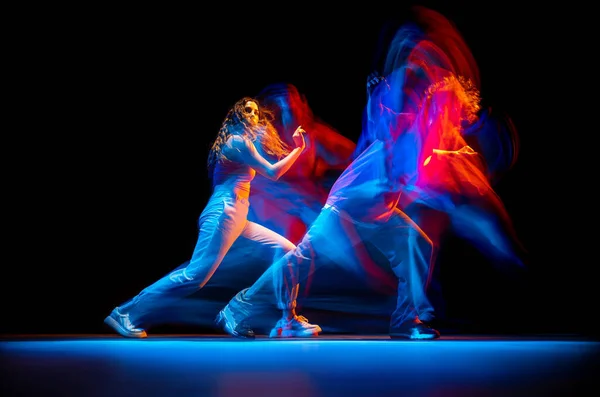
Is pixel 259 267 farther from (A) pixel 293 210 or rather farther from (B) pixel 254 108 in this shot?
(B) pixel 254 108

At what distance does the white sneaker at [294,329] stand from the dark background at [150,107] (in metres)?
1.14

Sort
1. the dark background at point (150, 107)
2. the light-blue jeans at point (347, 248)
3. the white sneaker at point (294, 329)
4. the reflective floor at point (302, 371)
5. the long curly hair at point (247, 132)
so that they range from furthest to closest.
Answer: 1. the dark background at point (150, 107)
2. the long curly hair at point (247, 132)
3. the white sneaker at point (294, 329)
4. the light-blue jeans at point (347, 248)
5. the reflective floor at point (302, 371)

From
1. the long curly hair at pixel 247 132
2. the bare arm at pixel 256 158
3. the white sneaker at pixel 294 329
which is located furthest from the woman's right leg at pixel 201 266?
the white sneaker at pixel 294 329

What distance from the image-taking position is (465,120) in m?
4.09

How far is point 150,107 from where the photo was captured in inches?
187

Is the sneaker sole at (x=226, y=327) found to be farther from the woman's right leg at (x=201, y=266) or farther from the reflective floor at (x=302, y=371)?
the reflective floor at (x=302, y=371)

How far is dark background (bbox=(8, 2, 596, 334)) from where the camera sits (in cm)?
441

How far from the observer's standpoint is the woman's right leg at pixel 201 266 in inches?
147

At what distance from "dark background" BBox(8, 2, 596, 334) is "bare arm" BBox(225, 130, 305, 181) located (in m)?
0.80

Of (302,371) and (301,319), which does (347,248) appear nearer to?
(301,319)

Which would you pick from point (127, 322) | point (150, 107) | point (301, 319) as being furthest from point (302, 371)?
point (150, 107)

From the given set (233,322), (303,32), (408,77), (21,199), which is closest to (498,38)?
(408,77)

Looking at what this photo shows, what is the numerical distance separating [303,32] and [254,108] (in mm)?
941

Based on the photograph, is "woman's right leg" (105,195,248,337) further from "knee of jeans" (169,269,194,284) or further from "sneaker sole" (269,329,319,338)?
"sneaker sole" (269,329,319,338)
